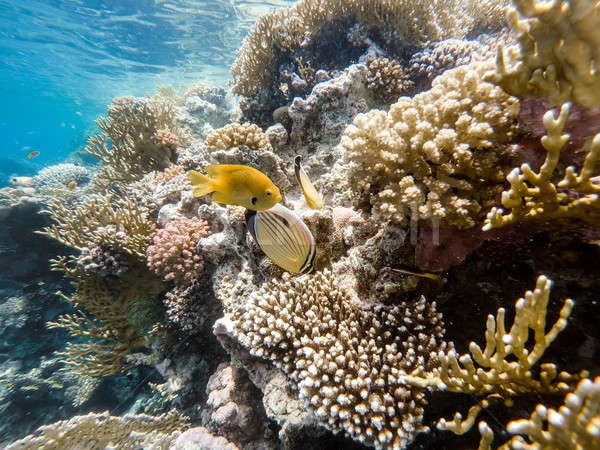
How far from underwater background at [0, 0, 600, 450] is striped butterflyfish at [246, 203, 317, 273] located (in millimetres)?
15

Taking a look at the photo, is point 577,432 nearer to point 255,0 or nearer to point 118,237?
point 118,237

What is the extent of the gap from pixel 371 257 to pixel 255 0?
23948 millimetres

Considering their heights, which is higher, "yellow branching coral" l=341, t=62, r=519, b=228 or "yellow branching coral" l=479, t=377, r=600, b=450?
"yellow branching coral" l=341, t=62, r=519, b=228

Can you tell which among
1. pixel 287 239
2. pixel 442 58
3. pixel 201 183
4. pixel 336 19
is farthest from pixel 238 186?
pixel 336 19

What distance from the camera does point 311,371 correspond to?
83.9 inches

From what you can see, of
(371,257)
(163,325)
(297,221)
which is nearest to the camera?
(297,221)

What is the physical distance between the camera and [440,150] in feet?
6.51

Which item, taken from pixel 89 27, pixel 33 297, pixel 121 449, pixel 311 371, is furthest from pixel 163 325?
pixel 89 27

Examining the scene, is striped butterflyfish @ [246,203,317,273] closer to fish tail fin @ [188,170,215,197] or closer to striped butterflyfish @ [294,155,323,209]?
striped butterflyfish @ [294,155,323,209]

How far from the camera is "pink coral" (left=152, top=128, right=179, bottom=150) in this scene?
20.9 ft

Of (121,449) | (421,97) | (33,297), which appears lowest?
(121,449)

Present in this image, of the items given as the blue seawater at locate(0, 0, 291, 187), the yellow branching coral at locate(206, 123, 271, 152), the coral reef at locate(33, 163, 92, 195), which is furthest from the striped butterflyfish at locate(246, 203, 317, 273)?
the blue seawater at locate(0, 0, 291, 187)

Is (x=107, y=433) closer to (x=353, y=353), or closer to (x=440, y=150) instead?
(x=353, y=353)

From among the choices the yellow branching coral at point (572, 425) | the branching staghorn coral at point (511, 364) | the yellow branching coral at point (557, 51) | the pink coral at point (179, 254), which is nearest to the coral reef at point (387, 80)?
the yellow branching coral at point (557, 51)
